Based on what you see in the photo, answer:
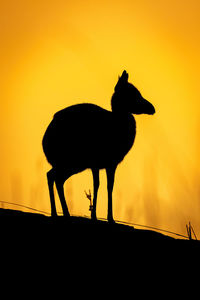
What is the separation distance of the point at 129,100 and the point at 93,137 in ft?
3.29

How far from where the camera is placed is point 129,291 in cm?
443

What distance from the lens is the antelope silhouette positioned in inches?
259

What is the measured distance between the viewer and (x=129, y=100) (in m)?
6.98

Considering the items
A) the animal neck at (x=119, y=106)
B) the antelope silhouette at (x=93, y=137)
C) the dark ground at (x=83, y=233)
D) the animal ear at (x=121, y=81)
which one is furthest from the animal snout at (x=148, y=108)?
the dark ground at (x=83, y=233)

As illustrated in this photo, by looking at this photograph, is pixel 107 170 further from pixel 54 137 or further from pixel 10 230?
pixel 10 230

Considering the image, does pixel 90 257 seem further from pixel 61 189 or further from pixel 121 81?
pixel 121 81

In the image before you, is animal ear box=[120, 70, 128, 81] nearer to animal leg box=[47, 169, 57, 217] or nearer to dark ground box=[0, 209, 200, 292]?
animal leg box=[47, 169, 57, 217]

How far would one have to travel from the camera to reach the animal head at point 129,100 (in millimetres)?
6965

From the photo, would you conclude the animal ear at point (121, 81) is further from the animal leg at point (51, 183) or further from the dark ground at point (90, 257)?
the dark ground at point (90, 257)

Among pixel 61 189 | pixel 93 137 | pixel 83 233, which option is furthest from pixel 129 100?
pixel 83 233

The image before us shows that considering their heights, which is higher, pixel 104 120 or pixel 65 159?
pixel 104 120

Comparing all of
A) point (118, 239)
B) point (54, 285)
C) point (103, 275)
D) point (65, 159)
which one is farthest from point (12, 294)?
point (65, 159)

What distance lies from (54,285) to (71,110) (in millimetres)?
3338

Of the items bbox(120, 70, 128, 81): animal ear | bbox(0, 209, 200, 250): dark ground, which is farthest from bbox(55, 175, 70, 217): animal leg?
bbox(120, 70, 128, 81): animal ear
